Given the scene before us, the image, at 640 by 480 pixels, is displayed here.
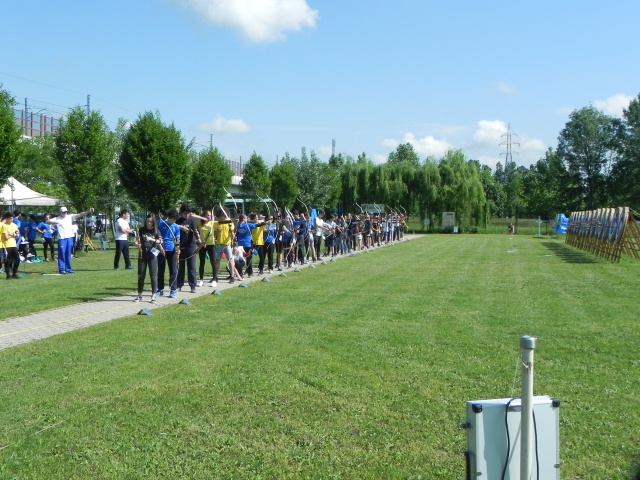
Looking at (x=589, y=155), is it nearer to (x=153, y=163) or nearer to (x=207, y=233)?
(x=153, y=163)

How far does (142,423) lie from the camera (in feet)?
18.3

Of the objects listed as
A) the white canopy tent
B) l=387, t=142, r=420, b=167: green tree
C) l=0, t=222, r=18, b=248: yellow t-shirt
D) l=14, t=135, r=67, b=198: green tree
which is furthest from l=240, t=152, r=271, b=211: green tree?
l=387, t=142, r=420, b=167: green tree

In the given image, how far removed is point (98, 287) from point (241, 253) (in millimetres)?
3600

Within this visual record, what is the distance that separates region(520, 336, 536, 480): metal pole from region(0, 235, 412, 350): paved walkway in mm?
7238

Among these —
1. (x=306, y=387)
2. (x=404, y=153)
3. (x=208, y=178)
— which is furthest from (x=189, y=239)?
(x=404, y=153)

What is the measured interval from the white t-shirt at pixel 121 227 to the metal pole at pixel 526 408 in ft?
57.5

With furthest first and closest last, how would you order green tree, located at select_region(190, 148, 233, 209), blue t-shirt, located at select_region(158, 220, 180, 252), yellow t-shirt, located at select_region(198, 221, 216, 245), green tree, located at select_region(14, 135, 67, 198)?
green tree, located at select_region(14, 135, 67, 198) → green tree, located at select_region(190, 148, 233, 209) → yellow t-shirt, located at select_region(198, 221, 216, 245) → blue t-shirt, located at select_region(158, 220, 180, 252)

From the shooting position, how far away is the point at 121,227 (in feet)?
65.5

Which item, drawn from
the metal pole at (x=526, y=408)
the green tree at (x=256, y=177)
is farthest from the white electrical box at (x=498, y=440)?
the green tree at (x=256, y=177)

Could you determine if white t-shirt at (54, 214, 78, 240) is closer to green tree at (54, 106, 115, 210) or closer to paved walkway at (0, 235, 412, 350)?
paved walkway at (0, 235, 412, 350)

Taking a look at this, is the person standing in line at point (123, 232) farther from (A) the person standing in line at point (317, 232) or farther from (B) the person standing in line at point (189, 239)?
(A) the person standing in line at point (317, 232)

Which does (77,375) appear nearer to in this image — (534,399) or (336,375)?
(336,375)

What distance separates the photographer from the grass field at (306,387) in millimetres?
4828

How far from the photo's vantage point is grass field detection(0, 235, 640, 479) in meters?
4.83
